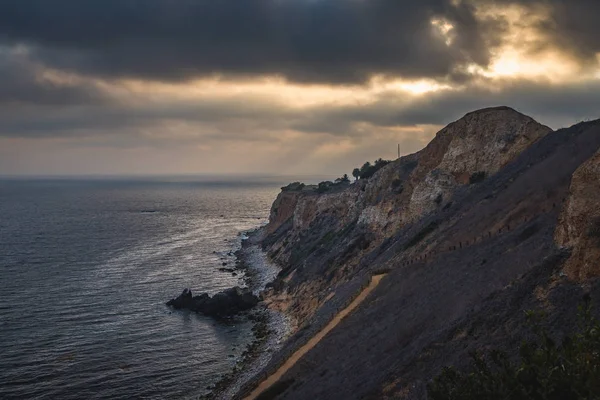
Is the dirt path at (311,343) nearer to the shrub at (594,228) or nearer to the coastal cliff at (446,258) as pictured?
the coastal cliff at (446,258)

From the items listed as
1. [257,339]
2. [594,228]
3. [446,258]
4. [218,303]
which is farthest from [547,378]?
[218,303]

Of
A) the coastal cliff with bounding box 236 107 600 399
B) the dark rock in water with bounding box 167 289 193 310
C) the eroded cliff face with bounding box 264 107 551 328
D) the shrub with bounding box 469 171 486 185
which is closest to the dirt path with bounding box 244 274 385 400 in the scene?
the coastal cliff with bounding box 236 107 600 399

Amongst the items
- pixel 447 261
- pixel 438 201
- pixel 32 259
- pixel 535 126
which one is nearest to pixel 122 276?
pixel 32 259

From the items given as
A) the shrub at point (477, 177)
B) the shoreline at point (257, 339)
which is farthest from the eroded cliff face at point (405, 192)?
the shoreline at point (257, 339)

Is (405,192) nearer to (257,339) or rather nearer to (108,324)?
(257,339)

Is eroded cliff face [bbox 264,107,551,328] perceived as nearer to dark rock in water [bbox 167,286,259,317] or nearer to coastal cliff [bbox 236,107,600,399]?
coastal cliff [bbox 236,107,600,399]

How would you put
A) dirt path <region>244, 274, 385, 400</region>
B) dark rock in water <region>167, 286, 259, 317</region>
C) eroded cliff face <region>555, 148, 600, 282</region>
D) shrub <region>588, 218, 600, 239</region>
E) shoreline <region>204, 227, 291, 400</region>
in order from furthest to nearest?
1. dark rock in water <region>167, 286, 259, 317</region>
2. shoreline <region>204, 227, 291, 400</region>
3. dirt path <region>244, 274, 385, 400</region>
4. shrub <region>588, 218, 600, 239</region>
5. eroded cliff face <region>555, 148, 600, 282</region>
